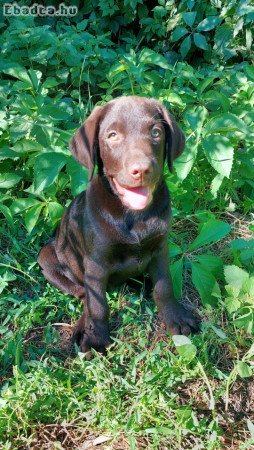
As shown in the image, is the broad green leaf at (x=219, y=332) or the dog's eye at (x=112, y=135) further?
the broad green leaf at (x=219, y=332)

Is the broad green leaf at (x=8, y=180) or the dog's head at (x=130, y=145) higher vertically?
the dog's head at (x=130, y=145)

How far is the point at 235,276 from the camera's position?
3.14 m

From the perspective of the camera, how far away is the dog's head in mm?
2684

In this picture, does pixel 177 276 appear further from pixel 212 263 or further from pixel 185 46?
pixel 185 46

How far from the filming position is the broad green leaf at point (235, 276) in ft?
10.2

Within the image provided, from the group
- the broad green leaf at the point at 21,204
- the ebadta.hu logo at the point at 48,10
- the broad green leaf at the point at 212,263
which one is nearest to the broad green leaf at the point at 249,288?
the broad green leaf at the point at 212,263

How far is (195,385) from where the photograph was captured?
2.94 meters

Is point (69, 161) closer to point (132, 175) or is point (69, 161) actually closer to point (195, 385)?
point (132, 175)

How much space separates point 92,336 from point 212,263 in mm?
813

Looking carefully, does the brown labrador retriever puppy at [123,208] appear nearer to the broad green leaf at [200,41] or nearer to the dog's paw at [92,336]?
the dog's paw at [92,336]

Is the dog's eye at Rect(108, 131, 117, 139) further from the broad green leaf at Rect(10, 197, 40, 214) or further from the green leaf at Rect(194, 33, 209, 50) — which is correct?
the green leaf at Rect(194, 33, 209, 50)

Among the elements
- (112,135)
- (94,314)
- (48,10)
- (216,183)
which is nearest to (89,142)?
(112,135)

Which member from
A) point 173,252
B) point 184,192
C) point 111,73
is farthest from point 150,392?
point 111,73

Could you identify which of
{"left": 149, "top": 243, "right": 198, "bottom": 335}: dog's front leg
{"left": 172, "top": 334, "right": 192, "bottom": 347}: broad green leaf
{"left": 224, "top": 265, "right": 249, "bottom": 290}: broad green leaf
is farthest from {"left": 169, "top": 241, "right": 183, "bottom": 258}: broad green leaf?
{"left": 172, "top": 334, "right": 192, "bottom": 347}: broad green leaf
